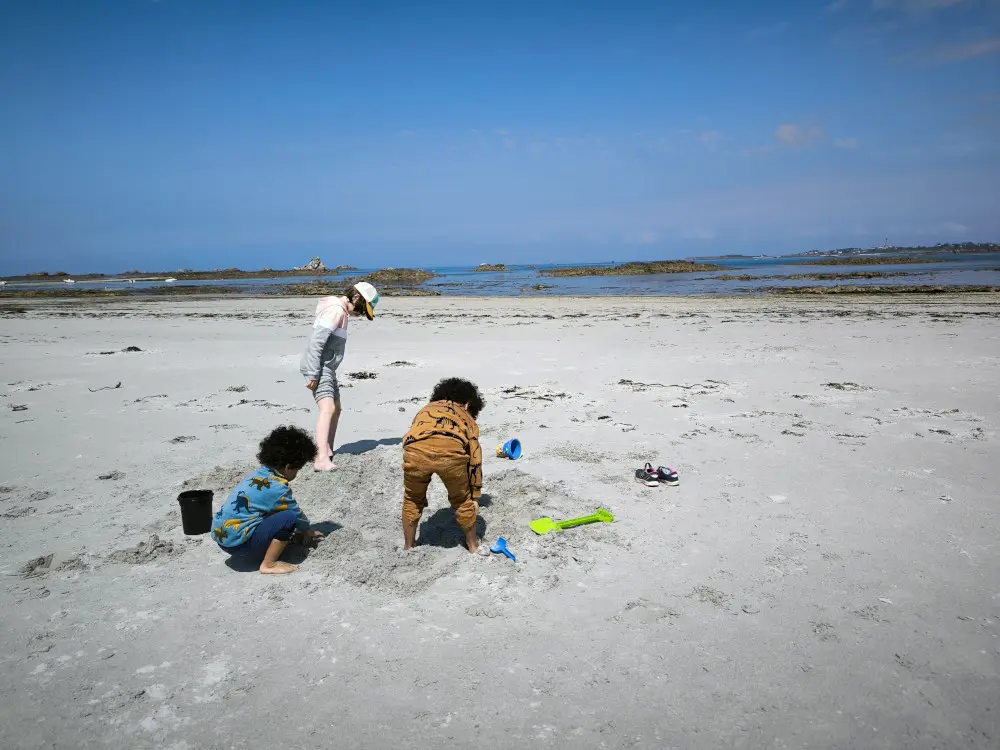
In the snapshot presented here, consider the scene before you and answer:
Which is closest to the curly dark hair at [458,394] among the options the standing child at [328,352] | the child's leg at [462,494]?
the child's leg at [462,494]

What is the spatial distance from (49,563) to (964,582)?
567cm

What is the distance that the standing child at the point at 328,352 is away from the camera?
17.7 feet

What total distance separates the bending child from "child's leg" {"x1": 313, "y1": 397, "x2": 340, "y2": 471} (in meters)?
1.53

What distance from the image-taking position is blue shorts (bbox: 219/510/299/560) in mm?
3645

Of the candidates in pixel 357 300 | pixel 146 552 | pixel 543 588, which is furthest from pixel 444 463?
pixel 357 300

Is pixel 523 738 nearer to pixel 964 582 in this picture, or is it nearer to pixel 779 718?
pixel 779 718

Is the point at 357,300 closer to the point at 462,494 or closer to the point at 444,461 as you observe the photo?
the point at 444,461

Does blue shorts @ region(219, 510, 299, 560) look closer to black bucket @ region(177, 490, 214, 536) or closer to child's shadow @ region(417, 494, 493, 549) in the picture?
black bucket @ region(177, 490, 214, 536)

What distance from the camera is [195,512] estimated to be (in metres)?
4.08

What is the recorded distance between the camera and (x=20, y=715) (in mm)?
2500

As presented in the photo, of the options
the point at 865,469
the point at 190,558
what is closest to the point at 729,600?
the point at 865,469

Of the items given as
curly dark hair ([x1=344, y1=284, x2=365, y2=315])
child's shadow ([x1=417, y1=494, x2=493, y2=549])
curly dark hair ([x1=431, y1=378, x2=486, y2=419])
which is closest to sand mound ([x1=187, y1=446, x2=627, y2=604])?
child's shadow ([x1=417, y1=494, x2=493, y2=549])

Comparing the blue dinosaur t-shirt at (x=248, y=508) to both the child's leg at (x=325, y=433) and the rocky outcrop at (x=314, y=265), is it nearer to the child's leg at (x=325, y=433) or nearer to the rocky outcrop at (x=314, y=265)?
the child's leg at (x=325, y=433)

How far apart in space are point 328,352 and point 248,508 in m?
2.16
